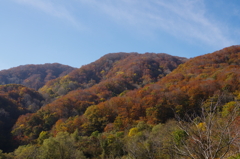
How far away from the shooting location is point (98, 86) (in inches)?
2411

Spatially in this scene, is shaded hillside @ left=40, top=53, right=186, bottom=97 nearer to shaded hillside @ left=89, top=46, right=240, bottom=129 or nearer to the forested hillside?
the forested hillside

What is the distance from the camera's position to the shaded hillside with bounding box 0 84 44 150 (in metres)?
35.9

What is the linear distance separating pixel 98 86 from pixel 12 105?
2617 cm

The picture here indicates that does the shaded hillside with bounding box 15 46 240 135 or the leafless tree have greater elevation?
the leafless tree

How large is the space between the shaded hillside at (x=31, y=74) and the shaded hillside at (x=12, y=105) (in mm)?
34904

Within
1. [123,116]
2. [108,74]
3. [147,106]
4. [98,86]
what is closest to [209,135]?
[123,116]

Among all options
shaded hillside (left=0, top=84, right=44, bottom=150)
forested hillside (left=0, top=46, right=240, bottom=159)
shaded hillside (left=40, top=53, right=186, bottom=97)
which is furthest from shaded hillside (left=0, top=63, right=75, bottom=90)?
shaded hillside (left=0, top=84, right=44, bottom=150)

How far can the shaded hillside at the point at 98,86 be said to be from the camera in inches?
1535

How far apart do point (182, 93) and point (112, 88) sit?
29.6m

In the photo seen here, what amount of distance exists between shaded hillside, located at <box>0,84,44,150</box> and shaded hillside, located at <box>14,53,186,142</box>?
2749 millimetres

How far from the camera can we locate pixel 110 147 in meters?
18.7

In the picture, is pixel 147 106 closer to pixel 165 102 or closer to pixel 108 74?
pixel 165 102

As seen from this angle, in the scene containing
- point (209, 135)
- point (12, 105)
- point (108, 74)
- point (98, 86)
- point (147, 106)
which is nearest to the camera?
point (209, 135)

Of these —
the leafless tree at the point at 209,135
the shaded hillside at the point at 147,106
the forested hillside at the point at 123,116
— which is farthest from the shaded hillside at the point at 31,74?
the leafless tree at the point at 209,135
